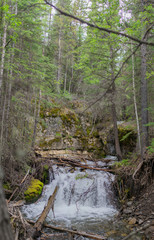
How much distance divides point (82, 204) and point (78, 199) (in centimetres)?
44

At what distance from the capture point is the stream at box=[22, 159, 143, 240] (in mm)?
5516

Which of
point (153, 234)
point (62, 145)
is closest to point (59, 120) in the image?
point (62, 145)

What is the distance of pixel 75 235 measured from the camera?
478 cm

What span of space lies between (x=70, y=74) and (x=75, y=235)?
22763 mm

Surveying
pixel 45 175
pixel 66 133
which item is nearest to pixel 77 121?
pixel 66 133

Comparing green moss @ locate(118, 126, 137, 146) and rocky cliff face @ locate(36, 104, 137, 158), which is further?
rocky cliff face @ locate(36, 104, 137, 158)

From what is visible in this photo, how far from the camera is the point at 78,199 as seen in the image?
7.39m

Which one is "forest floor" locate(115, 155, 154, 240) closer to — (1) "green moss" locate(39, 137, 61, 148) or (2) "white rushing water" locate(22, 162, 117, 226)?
(2) "white rushing water" locate(22, 162, 117, 226)

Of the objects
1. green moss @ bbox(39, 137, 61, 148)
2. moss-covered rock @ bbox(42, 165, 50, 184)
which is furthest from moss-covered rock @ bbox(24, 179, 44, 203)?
green moss @ bbox(39, 137, 61, 148)

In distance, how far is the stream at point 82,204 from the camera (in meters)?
5.52

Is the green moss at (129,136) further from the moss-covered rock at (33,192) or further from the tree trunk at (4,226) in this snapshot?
the tree trunk at (4,226)

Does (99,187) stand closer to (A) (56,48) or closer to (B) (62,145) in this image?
(B) (62,145)

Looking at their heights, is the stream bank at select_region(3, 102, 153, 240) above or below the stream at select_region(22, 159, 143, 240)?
above

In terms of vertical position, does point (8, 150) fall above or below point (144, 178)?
above
